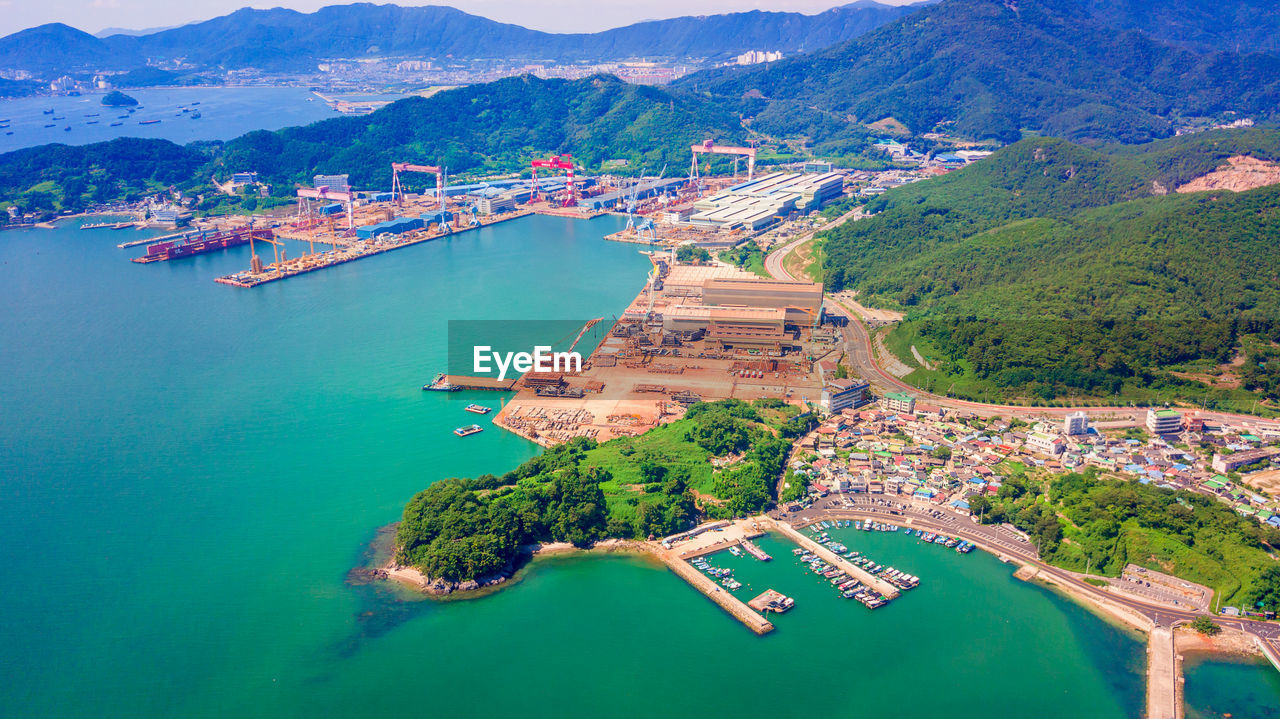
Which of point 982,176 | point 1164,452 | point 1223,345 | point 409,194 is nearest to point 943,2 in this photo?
point 982,176

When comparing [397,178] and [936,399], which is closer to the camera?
[936,399]

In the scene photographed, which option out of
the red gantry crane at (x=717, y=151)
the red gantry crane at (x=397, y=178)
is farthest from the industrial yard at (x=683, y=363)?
the red gantry crane at (x=717, y=151)

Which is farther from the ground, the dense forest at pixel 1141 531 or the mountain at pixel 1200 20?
the mountain at pixel 1200 20

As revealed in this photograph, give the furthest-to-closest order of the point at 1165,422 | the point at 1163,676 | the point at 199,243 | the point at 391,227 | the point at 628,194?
the point at 628,194
the point at 391,227
the point at 199,243
the point at 1165,422
the point at 1163,676

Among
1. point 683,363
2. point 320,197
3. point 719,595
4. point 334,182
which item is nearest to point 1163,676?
point 719,595

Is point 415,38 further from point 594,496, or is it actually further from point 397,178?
point 594,496

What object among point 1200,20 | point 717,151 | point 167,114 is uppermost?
point 1200,20

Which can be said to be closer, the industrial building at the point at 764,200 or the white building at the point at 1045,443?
the white building at the point at 1045,443

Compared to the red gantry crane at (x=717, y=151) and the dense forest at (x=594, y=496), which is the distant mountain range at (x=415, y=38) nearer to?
the red gantry crane at (x=717, y=151)
